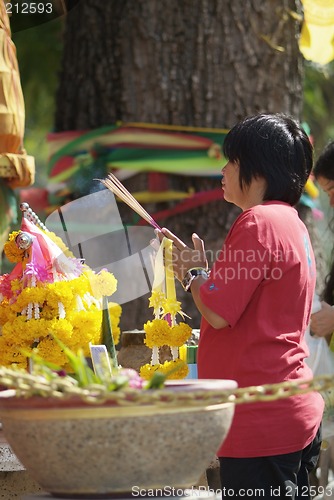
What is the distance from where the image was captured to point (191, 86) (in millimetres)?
4656

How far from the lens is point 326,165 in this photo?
3.68 meters

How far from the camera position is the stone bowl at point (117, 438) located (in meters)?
1.82

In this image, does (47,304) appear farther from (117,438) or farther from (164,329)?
(117,438)

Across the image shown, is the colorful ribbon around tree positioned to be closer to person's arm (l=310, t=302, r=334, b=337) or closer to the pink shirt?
the pink shirt

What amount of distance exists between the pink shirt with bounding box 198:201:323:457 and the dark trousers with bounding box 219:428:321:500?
26mm

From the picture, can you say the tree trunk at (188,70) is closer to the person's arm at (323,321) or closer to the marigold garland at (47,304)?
the person's arm at (323,321)

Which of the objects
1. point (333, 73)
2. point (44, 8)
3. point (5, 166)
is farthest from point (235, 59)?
point (333, 73)

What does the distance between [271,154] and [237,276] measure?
41cm

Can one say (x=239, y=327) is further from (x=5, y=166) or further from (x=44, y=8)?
(x=44, y=8)

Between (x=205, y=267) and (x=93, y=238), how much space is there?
0.66m

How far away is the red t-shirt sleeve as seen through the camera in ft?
7.66

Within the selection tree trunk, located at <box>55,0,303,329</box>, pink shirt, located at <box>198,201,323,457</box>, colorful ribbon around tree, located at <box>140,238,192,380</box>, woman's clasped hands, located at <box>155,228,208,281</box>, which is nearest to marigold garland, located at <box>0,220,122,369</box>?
colorful ribbon around tree, located at <box>140,238,192,380</box>

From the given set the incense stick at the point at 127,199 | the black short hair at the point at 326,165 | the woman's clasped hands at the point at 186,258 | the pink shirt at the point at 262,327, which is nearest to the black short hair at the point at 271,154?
the pink shirt at the point at 262,327

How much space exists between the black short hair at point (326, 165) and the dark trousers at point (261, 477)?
1.50 metres
